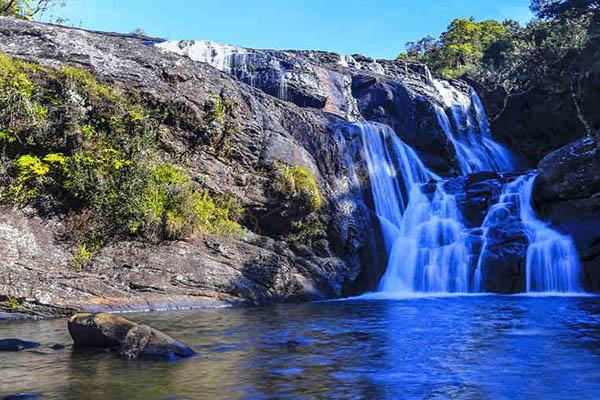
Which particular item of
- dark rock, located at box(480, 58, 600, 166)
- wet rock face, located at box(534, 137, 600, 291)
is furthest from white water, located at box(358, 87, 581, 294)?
dark rock, located at box(480, 58, 600, 166)

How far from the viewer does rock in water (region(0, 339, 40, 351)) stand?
8.61 m

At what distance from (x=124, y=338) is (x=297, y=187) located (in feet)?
37.2

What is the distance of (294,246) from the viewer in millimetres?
18609

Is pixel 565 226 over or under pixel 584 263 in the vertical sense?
over

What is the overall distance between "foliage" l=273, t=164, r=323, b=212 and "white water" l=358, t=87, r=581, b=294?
402 cm

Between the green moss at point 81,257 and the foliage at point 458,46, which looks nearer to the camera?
the green moss at point 81,257

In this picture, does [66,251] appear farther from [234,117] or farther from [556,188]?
[556,188]

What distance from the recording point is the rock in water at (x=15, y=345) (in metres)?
8.61

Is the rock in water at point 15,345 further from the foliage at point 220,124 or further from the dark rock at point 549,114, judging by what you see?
the dark rock at point 549,114

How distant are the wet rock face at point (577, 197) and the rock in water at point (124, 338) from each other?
604 inches

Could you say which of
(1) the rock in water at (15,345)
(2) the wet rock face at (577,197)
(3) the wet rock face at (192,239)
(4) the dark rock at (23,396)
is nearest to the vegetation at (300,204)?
(3) the wet rock face at (192,239)

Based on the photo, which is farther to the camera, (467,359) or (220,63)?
(220,63)

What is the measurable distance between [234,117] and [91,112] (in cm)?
494

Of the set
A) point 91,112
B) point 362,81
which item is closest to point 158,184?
point 91,112
